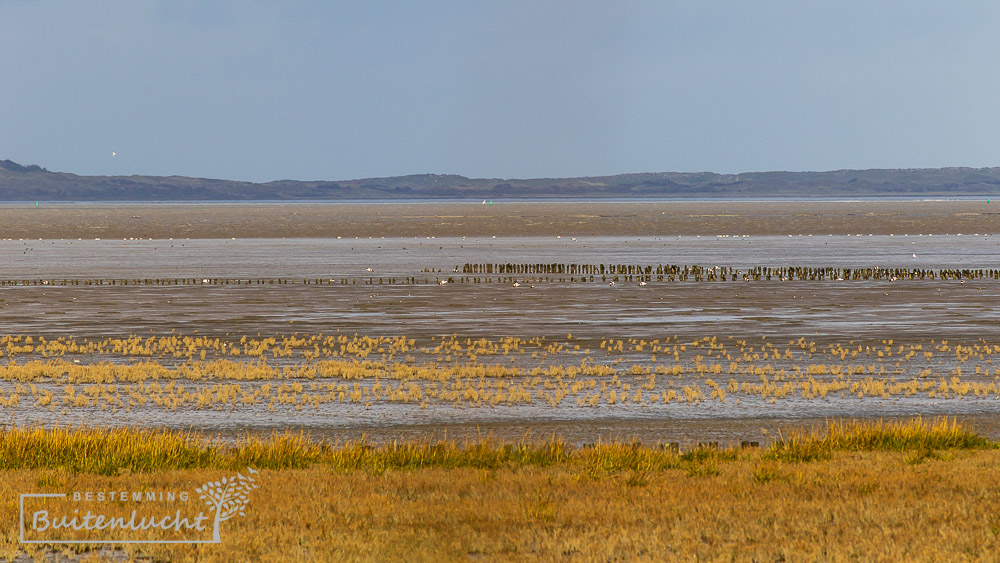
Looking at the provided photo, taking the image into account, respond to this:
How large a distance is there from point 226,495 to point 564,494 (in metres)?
3.67

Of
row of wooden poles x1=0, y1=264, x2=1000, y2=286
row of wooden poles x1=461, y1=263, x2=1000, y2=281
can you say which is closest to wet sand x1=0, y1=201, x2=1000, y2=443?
row of wooden poles x1=0, y1=264, x2=1000, y2=286

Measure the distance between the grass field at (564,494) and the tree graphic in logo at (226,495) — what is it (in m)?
0.14

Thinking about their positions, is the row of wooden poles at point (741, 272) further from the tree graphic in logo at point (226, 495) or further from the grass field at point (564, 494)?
the tree graphic in logo at point (226, 495)

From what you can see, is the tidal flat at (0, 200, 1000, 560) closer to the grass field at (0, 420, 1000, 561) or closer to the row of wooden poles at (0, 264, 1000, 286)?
the grass field at (0, 420, 1000, 561)

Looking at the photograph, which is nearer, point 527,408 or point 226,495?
point 226,495

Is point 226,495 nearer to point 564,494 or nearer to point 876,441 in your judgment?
point 564,494

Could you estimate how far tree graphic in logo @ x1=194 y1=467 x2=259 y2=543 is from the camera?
39.7 feet

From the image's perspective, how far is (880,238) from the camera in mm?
101062

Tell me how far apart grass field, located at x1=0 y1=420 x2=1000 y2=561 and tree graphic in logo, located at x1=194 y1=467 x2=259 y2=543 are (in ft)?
0.45

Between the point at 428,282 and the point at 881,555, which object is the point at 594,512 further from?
the point at 428,282

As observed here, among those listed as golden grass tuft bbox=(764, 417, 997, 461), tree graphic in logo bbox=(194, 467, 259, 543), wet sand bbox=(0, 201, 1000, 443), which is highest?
tree graphic in logo bbox=(194, 467, 259, 543)

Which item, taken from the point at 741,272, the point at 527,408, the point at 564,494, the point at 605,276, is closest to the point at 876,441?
the point at 564,494

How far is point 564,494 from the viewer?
43.9 ft

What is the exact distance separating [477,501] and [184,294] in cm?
3644
